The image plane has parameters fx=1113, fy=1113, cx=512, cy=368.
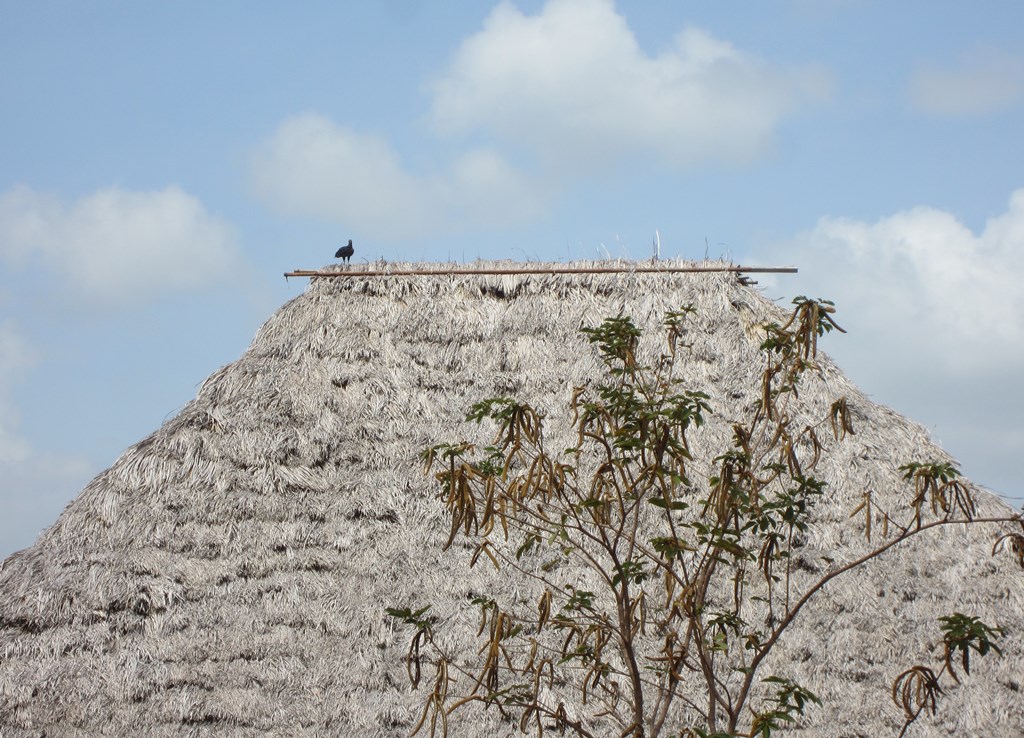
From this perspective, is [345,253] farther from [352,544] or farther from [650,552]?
[650,552]

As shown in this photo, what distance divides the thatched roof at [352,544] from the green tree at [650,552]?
0.21 m

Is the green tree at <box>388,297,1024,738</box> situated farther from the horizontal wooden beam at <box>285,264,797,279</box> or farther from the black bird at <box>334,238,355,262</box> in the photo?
the black bird at <box>334,238,355,262</box>

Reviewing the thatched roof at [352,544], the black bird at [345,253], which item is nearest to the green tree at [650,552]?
the thatched roof at [352,544]

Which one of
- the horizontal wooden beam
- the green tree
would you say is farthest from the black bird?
the green tree

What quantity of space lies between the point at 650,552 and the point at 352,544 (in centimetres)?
180

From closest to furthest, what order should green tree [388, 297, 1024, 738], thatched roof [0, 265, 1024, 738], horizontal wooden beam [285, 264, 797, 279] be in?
green tree [388, 297, 1024, 738] < thatched roof [0, 265, 1024, 738] < horizontal wooden beam [285, 264, 797, 279]

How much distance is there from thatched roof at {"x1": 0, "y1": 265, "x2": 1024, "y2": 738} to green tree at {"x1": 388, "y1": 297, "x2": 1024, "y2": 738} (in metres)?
0.21

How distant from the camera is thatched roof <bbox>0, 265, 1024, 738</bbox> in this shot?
6.05m

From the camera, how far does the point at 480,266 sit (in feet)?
25.0

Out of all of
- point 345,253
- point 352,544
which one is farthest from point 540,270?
point 352,544

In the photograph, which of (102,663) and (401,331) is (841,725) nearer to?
(401,331)

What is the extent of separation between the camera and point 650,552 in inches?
228

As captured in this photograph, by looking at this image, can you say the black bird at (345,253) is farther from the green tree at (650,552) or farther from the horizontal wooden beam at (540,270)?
the green tree at (650,552)

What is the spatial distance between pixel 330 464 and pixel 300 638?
1.09m
